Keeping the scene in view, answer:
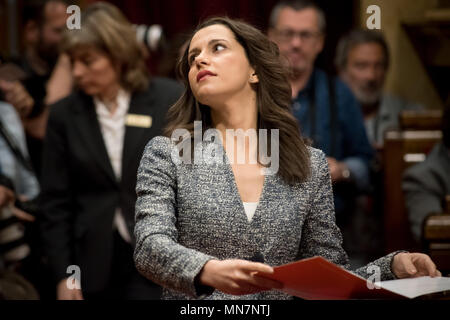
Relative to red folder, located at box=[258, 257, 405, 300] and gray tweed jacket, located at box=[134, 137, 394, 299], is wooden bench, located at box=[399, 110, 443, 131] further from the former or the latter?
red folder, located at box=[258, 257, 405, 300]

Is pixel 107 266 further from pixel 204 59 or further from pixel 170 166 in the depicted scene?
pixel 204 59

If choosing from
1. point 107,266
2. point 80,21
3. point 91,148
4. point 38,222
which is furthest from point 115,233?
point 80,21

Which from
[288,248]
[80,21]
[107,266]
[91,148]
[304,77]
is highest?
[80,21]

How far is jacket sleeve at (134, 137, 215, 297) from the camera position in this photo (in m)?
1.59

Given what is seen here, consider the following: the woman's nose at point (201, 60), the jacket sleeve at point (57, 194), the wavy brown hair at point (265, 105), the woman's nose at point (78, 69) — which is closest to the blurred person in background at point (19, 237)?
the jacket sleeve at point (57, 194)

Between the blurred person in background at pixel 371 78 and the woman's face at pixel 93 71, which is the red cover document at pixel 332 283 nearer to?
the woman's face at pixel 93 71

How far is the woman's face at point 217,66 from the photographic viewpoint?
5.67 feet

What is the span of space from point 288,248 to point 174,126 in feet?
1.18

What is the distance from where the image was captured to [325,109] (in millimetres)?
2830

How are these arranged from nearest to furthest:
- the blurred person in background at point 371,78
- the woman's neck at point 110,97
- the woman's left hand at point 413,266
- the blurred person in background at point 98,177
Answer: the woman's left hand at point 413,266
the blurred person in background at point 98,177
the woman's neck at point 110,97
the blurred person in background at point 371,78

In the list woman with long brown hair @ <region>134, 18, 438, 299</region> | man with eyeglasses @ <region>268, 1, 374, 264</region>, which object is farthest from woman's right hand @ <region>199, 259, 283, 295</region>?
man with eyeglasses @ <region>268, 1, 374, 264</region>

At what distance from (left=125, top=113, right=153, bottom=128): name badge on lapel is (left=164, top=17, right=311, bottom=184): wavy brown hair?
306mm

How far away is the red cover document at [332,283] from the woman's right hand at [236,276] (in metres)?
0.02

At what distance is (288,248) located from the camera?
1.77m
